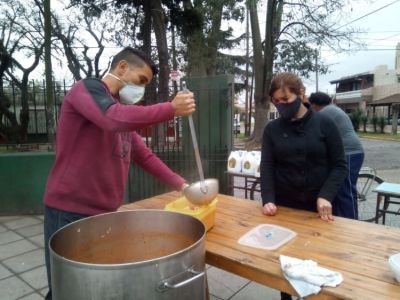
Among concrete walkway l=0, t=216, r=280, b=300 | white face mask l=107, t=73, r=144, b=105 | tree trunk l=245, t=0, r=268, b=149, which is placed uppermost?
tree trunk l=245, t=0, r=268, b=149

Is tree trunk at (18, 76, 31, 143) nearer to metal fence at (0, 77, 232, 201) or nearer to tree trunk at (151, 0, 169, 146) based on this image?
metal fence at (0, 77, 232, 201)

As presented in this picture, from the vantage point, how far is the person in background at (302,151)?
1999 millimetres

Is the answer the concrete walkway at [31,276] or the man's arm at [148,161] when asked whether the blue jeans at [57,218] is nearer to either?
the man's arm at [148,161]

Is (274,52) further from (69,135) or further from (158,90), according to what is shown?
(69,135)

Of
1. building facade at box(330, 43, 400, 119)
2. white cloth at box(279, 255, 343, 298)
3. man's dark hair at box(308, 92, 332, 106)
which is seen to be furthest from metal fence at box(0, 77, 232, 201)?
building facade at box(330, 43, 400, 119)

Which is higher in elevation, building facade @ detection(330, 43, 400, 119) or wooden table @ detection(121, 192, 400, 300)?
building facade @ detection(330, 43, 400, 119)

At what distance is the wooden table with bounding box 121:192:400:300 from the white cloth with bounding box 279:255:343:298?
0.08 ft

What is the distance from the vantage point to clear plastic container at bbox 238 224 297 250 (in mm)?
1526


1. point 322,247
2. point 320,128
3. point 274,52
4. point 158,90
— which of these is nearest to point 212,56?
point 274,52

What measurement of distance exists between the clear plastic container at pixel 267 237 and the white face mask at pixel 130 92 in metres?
0.86

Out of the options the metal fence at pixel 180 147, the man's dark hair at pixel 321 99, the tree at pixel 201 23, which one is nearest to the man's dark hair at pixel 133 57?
the man's dark hair at pixel 321 99

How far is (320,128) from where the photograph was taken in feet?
6.64

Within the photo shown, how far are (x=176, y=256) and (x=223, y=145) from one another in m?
4.09

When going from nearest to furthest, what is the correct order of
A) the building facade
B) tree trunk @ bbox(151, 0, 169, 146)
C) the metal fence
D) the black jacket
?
the black jacket, the metal fence, tree trunk @ bbox(151, 0, 169, 146), the building facade
